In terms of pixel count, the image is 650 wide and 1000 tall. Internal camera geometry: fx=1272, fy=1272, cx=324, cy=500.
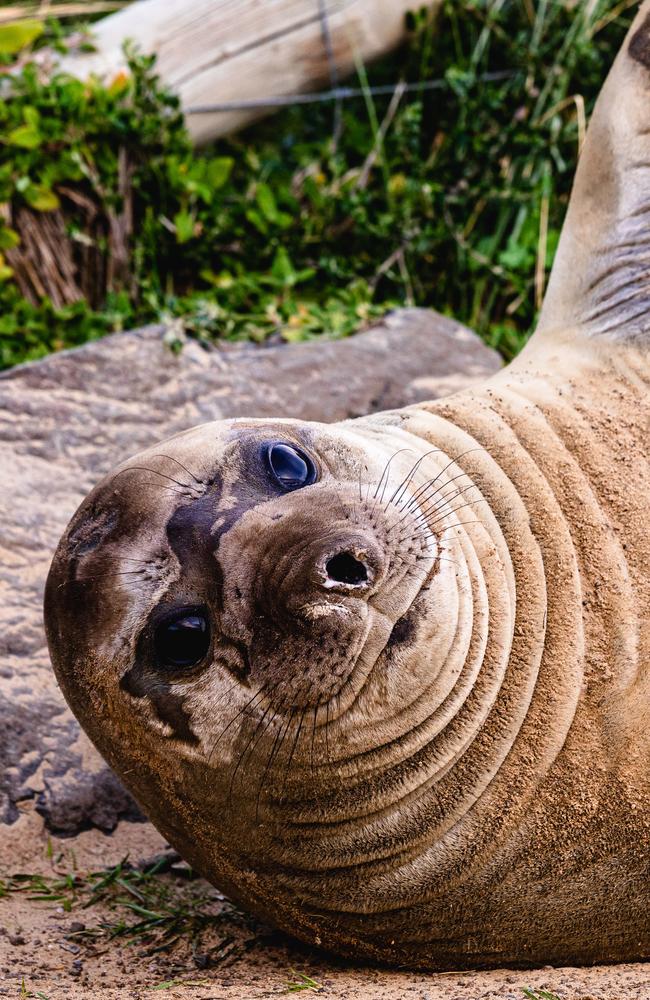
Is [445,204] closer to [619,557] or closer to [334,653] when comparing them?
[619,557]

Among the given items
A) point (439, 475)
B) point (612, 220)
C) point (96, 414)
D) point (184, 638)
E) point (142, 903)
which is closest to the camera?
point (184, 638)

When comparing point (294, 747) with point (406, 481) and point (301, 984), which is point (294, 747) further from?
point (406, 481)

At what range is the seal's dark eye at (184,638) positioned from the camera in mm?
2777

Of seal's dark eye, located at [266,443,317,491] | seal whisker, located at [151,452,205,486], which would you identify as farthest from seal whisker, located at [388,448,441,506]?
seal whisker, located at [151,452,205,486]

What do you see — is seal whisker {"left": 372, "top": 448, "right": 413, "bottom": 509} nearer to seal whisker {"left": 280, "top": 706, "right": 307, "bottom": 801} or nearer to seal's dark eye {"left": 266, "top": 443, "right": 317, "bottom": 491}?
seal's dark eye {"left": 266, "top": 443, "right": 317, "bottom": 491}

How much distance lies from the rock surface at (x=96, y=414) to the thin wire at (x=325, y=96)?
1770mm

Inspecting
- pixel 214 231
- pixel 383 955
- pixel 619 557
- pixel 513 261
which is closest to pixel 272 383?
pixel 214 231

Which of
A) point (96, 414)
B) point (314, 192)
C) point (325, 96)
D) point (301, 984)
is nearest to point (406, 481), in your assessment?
point (301, 984)

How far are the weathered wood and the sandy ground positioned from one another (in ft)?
14.4

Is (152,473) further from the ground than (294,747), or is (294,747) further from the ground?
(152,473)

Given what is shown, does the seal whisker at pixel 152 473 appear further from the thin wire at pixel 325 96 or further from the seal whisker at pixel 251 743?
the thin wire at pixel 325 96

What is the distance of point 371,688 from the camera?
2715mm

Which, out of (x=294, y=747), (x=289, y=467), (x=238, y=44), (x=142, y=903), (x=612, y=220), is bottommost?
(x=142, y=903)

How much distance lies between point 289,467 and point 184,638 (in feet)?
1.57
